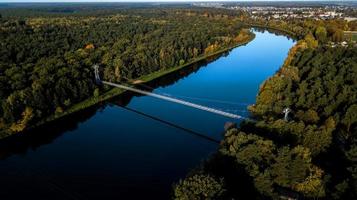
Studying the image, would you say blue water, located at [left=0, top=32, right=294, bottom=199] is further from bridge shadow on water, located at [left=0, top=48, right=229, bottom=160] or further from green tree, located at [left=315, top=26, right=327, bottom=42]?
green tree, located at [left=315, top=26, right=327, bottom=42]

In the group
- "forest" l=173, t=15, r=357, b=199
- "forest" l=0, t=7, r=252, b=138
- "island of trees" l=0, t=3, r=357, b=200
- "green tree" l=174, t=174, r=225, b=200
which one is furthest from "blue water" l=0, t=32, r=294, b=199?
"green tree" l=174, t=174, r=225, b=200

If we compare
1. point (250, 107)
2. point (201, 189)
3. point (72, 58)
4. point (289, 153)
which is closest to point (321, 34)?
point (250, 107)

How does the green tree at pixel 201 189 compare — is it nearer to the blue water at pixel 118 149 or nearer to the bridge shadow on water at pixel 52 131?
the blue water at pixel 118 149

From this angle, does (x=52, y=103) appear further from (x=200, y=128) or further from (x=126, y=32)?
(x=126, y=32)

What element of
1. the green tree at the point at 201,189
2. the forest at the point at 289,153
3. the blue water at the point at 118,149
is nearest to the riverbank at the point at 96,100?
the blue water at the point at 118,149

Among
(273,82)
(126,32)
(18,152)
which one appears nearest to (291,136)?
A: (273,82)

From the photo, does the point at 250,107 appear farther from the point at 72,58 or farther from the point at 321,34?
the point at 321,34
